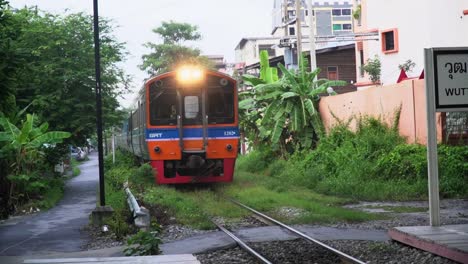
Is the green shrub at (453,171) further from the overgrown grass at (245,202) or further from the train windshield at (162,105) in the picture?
the train windshield at (162,105)

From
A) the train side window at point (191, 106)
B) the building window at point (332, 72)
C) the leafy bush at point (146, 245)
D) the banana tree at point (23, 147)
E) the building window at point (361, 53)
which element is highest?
the building window at point (361, 53)

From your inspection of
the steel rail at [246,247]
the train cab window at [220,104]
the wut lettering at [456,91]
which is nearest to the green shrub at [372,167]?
the train cab window at [220,104]

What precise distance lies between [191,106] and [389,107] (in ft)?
17.8

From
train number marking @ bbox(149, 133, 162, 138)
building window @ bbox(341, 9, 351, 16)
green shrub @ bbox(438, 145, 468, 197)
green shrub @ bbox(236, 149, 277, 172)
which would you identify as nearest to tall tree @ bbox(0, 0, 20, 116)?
train number marking @ bbox(149, 133, 162, 138)

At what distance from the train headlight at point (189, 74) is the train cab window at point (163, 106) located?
40 centimetres

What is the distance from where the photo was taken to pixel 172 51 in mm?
52531

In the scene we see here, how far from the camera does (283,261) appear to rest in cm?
787

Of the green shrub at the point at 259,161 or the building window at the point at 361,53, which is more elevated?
the building window at the point at 361,53

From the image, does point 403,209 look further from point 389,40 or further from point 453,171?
point 389,40

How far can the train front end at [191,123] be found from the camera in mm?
16078

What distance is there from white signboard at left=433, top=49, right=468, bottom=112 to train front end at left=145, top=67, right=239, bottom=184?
29.0ft

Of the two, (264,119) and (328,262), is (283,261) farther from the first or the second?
(264,119)

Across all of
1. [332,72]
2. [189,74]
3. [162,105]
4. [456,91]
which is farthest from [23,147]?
[332,72]

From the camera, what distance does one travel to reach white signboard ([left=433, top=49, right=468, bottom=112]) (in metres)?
7.96
